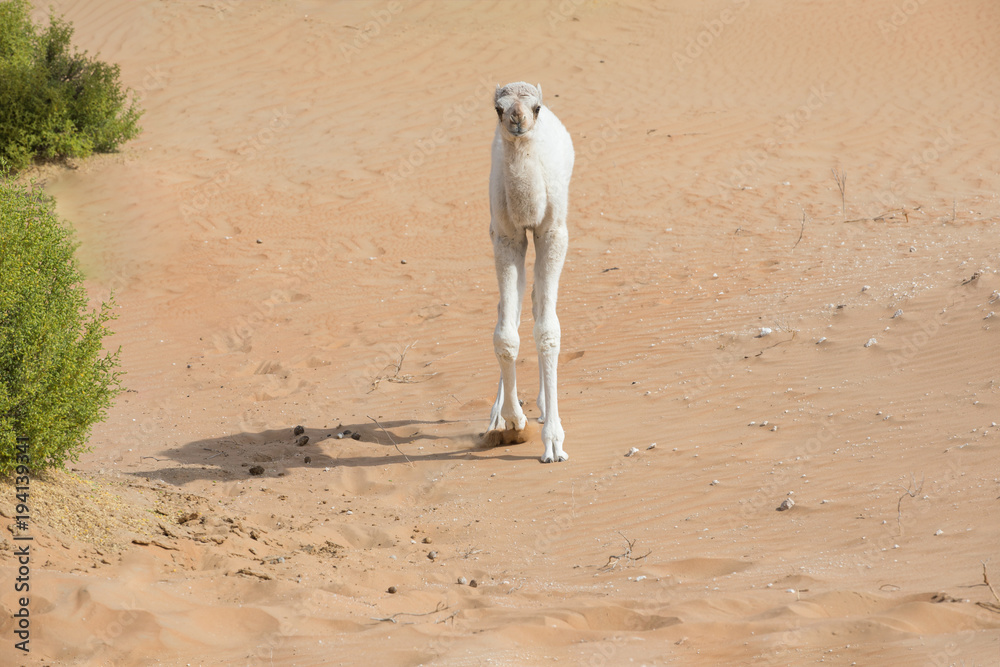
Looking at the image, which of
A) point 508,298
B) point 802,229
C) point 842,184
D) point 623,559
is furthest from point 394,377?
point 842,184

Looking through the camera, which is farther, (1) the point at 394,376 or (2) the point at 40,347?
(1) the point at 394,376

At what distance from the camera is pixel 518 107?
5797mm

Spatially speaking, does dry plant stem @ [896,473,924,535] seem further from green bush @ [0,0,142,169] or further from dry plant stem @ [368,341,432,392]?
green bush @ [0,0,142,169]

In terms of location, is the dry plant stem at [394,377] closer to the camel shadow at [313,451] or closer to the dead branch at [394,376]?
the dead branch at [394,376]

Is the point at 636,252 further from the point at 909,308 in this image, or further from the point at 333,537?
the point at 333,537

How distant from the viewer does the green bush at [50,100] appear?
41.8 feet

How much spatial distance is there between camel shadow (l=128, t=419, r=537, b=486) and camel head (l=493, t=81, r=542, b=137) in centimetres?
241

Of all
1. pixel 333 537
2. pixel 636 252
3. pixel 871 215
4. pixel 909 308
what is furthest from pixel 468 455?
pixel 871 215

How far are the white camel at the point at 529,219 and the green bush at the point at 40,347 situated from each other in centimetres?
264

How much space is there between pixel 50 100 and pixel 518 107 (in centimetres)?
988

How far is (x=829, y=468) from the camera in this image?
588 cm

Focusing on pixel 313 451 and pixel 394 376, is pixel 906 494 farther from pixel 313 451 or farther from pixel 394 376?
pixel 394 376

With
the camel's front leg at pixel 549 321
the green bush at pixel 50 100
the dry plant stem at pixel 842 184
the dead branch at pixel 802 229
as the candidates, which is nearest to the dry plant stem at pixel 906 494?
the camel's front leg at pixel 549 321

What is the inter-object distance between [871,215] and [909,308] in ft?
13.5
